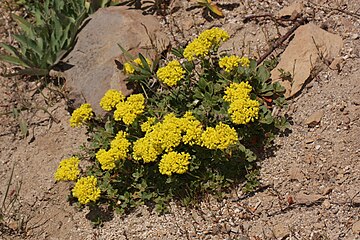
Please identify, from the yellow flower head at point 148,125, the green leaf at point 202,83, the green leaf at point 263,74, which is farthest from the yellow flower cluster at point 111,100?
the green leaf at point 263,74

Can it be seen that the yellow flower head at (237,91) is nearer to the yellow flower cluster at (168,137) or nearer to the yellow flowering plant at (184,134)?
the yellow flowering plant at (184,134)

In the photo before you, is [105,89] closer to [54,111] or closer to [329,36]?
[54,111]

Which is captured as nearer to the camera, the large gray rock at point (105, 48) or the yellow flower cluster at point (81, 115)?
the yellow flower cluster at point (81, 115)

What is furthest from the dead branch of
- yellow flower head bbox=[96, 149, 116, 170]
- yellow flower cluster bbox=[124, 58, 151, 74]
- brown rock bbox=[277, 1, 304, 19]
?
yellow flower head bbox=[96, 149, 116, 170]

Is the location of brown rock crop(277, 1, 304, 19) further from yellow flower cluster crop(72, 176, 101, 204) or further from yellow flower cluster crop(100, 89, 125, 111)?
yellow flower cluster crop(72, 176, 101, 204)

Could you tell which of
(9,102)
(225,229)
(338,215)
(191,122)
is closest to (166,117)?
(191,122)
